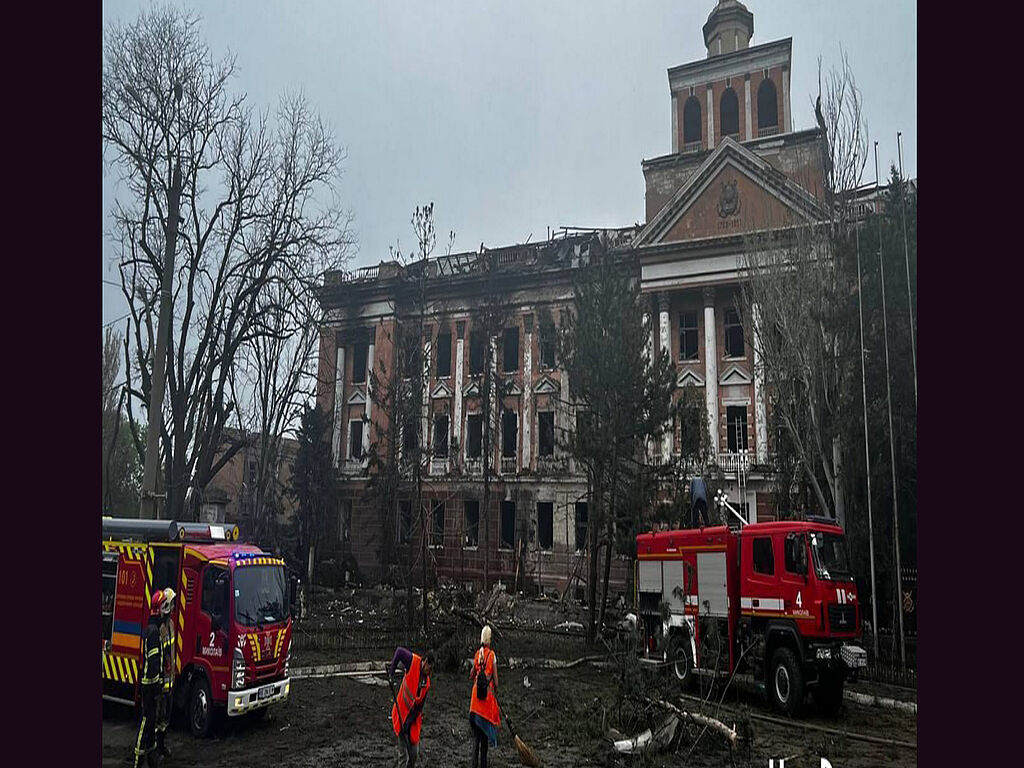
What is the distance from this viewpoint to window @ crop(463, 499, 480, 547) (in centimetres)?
3186

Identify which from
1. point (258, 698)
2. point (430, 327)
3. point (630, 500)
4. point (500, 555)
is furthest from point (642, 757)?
point (430, 327)

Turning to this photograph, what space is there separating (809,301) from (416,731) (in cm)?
1643

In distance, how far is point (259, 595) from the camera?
10688 mm

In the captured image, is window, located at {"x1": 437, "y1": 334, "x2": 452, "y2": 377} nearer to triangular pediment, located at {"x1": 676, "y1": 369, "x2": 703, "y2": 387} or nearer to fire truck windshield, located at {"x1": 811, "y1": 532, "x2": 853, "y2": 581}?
triangular pediment, located at {"x1": 676, "y1": 369, "x2": 703, "y2": 387}

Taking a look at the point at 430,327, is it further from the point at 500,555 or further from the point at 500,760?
the point at 500,760

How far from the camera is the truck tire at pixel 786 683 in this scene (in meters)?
11.6

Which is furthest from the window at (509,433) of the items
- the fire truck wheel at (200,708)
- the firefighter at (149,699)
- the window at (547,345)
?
the firefighter at (149,699)

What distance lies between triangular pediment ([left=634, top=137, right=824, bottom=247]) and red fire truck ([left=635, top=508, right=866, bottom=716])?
16.6m

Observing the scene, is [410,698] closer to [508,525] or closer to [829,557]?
[829,557]

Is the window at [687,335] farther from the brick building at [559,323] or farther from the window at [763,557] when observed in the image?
the window at [763,557]

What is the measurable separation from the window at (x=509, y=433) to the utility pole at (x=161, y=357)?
57.8ft

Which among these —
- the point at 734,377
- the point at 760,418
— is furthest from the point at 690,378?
the point at 760,418

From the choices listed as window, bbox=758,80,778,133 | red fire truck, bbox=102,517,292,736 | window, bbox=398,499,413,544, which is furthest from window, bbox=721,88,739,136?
red fire truck, bbox=102,517,292,736

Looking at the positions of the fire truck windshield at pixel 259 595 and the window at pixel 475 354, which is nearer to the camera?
the fire truck windshield at pixel 259 595
